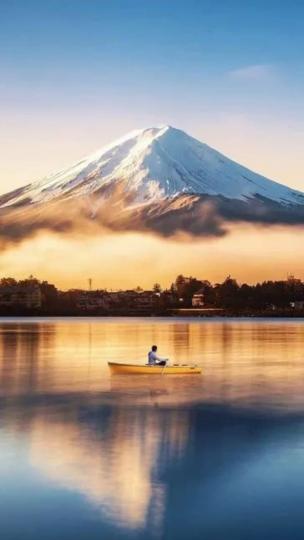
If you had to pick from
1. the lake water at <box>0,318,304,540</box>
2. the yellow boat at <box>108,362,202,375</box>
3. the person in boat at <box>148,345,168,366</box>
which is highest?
the person in boat at <box>148,345,168,366</box>

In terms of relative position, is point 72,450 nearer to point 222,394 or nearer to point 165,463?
point 165,463

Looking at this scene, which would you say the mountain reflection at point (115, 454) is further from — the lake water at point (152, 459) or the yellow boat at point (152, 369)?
the yellow boat at point (152, 369)

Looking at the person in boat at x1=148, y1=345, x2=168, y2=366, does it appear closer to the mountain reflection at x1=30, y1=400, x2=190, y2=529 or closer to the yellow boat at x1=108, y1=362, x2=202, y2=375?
the yellow boat at x1=108, y1=362, x2=202, y2=375

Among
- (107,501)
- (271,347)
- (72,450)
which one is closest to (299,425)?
(72,450)

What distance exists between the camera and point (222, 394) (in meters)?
29.8

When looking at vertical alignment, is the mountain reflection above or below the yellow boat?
below

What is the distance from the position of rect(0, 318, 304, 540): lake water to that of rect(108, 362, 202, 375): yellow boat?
1.85 ft

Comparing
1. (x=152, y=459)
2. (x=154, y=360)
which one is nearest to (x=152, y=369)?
(x=154, y=360)

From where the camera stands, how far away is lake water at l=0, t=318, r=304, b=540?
464 inches

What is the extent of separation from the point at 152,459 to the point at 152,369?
18.0 metres

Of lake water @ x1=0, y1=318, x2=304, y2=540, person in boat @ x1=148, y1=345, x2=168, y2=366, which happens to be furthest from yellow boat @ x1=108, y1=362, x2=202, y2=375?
lake water @ x1=0, y1=318, x2=304, y2=540

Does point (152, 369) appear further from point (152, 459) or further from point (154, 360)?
point (152, 459)

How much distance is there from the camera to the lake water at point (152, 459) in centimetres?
1177

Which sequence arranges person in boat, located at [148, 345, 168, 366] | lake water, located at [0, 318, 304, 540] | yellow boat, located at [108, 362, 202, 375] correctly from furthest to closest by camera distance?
yellow boat, located at [108, 362, 202, 375] < person in boat, located at [148, 345, 168, 366] < lake water, located at [0, 318, 304, 540]
